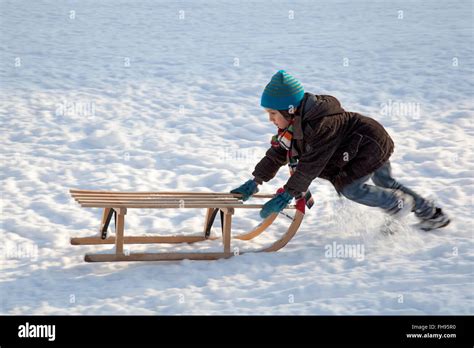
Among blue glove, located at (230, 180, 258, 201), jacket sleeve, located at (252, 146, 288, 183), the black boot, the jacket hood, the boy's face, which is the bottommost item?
the black boot

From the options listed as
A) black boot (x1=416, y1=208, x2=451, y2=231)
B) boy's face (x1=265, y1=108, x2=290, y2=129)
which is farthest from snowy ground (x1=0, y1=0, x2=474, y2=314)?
boy's face (x1=265, y1=108, x2=290, y2=129)

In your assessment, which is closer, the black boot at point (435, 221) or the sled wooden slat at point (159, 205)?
the sled wooden slat at point (159, 205)

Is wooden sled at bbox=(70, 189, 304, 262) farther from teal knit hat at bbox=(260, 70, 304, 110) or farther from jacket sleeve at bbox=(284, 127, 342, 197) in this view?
teal knit hat at bbox=(260, 70, 304, 110)

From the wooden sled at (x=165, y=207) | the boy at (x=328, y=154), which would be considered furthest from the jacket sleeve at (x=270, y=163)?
the wooden sled at (x=165, y=207)

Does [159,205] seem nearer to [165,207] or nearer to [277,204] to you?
[165,207]

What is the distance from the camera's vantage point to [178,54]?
10.8m

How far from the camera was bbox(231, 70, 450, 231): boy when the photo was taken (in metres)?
4.56

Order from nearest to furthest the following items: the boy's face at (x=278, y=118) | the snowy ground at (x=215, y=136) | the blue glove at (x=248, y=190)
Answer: the snowy ground at (x=215, y=136)
the boy's face at (x=278, y=118)
the blue glove at (x=248, y=190)

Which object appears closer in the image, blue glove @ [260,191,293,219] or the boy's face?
blue glove @ [260,191,293,219]

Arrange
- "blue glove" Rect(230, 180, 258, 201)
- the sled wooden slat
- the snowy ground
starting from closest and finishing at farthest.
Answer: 1. the snowy ground
2. the sled wooden slat
3. "blue glove" Rect(230, 180, 258, 201)

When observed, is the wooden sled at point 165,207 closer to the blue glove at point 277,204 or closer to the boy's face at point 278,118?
the blue glove at point 277,204

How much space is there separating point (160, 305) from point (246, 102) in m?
5.22

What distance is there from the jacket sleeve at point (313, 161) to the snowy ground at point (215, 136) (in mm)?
495

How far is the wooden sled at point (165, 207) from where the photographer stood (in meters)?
4.58
